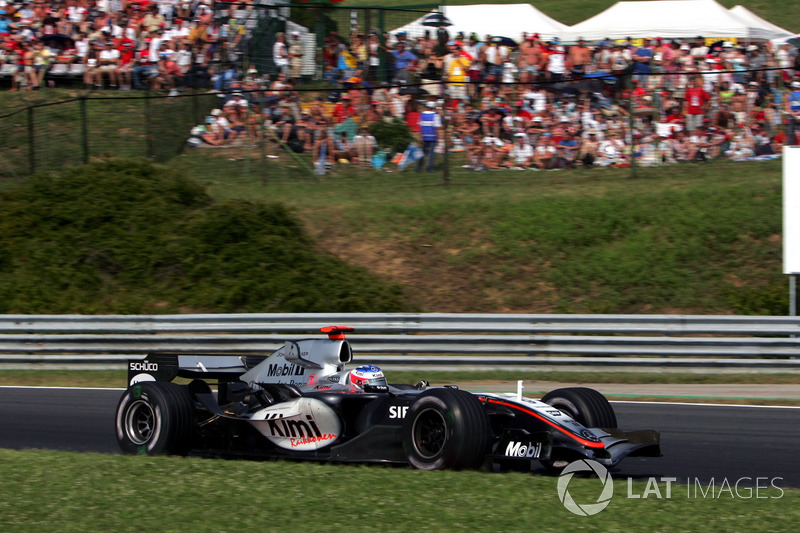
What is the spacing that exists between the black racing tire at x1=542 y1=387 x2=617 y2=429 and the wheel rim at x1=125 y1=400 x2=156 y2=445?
296 cm

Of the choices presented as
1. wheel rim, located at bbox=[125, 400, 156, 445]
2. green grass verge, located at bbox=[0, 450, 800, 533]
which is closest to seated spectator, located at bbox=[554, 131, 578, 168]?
wheel rim, located at bbox=[125, 400, 156, 445]

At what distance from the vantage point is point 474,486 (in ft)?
17.4

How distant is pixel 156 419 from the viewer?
6.88m

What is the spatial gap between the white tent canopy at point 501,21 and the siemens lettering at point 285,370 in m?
18.0

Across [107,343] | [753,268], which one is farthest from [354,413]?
[753,268]

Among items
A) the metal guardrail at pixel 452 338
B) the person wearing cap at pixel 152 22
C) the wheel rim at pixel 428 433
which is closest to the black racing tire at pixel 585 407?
the wheel rim at pixel 428 433

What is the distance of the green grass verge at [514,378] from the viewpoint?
38.0ft

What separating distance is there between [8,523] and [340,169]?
1229 centimetres

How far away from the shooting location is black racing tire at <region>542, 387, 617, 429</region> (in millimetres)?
6523

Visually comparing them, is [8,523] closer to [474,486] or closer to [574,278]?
[474,486]

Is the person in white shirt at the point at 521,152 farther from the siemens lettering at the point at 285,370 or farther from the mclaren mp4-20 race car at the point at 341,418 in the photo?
the siemens lettering at the point at 285,370

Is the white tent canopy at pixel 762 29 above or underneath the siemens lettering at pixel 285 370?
above

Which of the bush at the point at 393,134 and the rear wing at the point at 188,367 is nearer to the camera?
the rear wing at the point at 188,367

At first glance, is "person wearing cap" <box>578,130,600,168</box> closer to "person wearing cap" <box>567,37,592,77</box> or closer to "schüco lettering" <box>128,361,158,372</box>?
"person wearing cap" <box>567,37,592,77</box>
